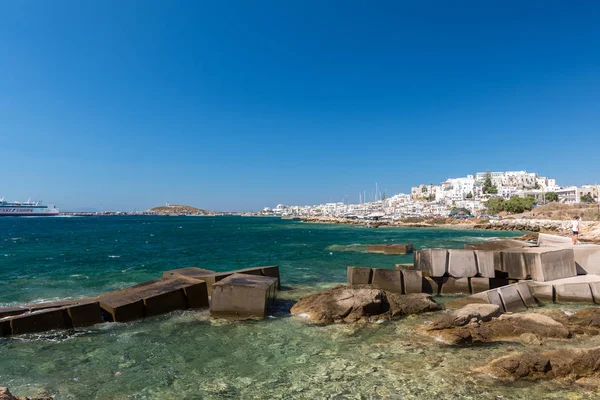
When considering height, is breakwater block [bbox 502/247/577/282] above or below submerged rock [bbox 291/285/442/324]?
above

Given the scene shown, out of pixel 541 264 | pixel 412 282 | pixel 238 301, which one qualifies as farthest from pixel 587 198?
pixel 238 301

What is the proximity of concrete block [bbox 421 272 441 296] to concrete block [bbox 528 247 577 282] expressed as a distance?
10.9 feet

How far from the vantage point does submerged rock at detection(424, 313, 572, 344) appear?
847 centimetres

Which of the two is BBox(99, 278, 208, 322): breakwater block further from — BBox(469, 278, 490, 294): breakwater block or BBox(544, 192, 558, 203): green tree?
BBox(544, 192, 558, 203): green tree

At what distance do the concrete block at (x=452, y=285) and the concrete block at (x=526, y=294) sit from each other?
89.0 inches

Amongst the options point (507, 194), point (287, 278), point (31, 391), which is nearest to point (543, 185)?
point (507, 194)

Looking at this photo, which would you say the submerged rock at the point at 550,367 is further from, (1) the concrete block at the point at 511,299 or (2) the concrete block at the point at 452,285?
(2) the concrete block at the point at 452,285

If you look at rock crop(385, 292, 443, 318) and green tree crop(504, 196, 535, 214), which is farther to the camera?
green tree crop(504, 196, 535, 214)

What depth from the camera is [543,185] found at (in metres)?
190

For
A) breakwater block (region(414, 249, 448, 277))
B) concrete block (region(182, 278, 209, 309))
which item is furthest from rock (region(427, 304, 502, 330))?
concrete block (region(182, 278, 209, 309))

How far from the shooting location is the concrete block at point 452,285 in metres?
14.3

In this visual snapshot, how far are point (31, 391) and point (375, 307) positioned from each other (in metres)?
8.15

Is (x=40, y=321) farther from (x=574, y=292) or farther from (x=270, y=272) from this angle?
(x=574, y=292)

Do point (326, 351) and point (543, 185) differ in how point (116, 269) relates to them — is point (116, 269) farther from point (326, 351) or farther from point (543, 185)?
point (543, 185)
